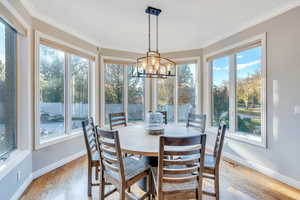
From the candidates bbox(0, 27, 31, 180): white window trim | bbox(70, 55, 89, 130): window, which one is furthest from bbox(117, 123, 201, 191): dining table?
bbox(70, 55, 89, 130): window

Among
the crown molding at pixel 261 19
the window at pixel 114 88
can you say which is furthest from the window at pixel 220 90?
the window at pixel 114 88

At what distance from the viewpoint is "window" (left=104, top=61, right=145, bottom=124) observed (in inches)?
171

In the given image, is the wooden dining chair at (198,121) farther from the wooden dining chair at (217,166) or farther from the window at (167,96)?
the window at (167,96)

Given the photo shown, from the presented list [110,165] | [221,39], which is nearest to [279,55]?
[221,39]

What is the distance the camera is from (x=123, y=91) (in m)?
4.56

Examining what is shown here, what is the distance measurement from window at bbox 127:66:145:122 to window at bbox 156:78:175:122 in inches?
18.4

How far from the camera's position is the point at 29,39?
2504 millimetres

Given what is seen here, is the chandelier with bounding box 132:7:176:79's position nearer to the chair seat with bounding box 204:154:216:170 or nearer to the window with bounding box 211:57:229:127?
the chair seat with bounding box 204:154:216:170

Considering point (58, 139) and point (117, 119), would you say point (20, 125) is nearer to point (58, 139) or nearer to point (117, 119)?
point (58, 139)

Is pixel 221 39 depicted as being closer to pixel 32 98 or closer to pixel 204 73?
pixel 204 73

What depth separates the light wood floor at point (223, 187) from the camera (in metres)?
2.16

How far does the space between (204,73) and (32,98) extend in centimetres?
371

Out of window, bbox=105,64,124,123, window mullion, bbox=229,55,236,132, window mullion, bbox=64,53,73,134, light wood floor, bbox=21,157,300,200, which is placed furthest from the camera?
window, bbox=105,64,124,123

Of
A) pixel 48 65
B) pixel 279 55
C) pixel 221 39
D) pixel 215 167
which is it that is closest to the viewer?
pixel 215 167
